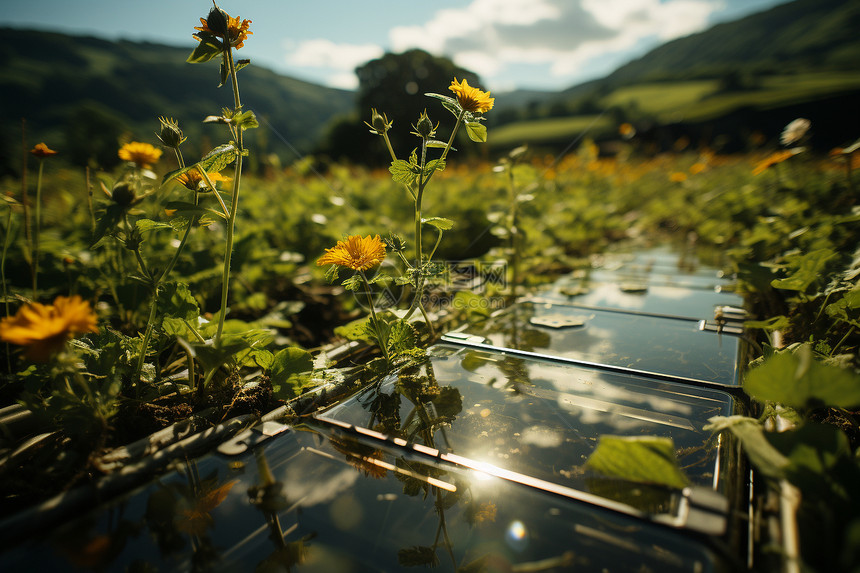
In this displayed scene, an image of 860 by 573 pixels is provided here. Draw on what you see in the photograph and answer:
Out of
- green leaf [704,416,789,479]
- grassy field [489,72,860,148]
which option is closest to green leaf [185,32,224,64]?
green leaf [704,416,789,479]

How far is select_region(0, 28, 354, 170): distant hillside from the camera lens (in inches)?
1806

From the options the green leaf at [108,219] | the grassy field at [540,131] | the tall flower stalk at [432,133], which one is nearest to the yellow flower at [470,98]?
the tall flower stalk at [432,133]

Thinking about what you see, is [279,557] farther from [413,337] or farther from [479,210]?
[479,210]

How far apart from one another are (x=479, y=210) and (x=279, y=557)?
2558 millimetres

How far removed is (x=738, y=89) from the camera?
38094 mm

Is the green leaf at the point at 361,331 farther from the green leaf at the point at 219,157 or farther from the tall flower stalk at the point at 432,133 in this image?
the green leaf at the point at 219,157

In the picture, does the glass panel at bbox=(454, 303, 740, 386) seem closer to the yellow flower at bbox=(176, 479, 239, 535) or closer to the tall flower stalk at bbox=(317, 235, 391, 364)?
the tall flower stalk at bbox=(317, 235, 391, 364)

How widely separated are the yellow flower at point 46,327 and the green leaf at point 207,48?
20.7 inches

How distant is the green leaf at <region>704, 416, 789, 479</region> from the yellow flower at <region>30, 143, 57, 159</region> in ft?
5.23

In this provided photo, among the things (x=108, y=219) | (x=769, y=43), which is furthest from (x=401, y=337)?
(x=769, y=43)

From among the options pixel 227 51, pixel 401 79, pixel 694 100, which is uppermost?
pixel 694 100

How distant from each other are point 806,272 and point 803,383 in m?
0.73

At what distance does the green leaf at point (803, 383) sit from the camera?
575mm

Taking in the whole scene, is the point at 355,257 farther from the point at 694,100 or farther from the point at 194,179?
the point at 694,100
